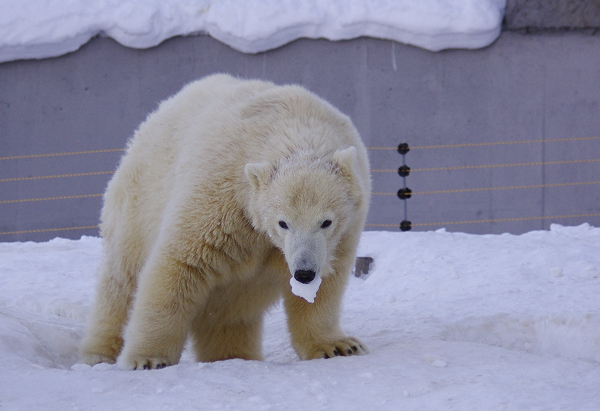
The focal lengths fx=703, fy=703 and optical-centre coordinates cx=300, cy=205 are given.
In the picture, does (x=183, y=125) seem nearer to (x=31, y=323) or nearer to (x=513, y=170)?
(x=31, y=323)

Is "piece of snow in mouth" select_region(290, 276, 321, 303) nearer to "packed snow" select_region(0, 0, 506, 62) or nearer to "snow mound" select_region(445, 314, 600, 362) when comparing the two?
"snow mound" select_region(445, 314, 600, 362)

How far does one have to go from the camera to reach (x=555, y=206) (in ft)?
31.5

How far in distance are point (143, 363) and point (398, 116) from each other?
7030 millimetres

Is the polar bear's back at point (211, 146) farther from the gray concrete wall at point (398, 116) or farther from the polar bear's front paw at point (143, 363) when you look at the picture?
the gray concrete wall at point (398, 116)

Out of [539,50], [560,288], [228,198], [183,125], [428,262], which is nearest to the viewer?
[228,198]

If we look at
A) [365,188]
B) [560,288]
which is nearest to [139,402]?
[365,188]

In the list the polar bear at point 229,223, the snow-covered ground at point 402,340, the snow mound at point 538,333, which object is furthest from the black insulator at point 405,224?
the polar bear at point 229,223

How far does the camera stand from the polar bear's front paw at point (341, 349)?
136 inches

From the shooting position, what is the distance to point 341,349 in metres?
3.48

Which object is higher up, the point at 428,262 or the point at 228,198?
the point at 228,198

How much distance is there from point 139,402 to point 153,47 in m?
8.02

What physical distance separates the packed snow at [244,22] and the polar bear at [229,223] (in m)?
5.84

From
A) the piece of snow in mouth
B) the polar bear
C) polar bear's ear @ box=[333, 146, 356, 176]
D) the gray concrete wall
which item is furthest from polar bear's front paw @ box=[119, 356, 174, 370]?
the gray concrete wall

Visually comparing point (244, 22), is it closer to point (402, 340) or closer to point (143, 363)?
point (402, 340)
